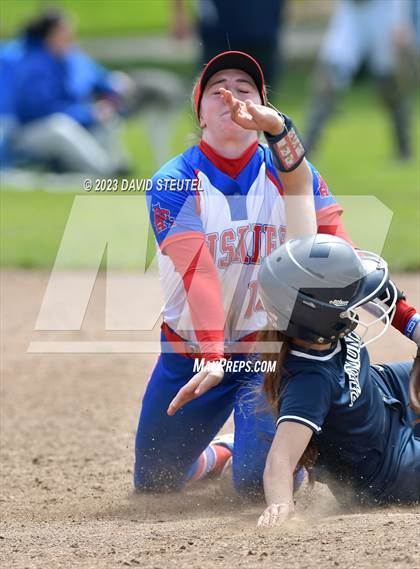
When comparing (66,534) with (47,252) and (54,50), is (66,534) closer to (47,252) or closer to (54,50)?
(47,252)

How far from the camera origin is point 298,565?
3098 millimetres

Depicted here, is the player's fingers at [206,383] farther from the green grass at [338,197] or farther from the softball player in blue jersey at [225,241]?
the green grass at [338,197]

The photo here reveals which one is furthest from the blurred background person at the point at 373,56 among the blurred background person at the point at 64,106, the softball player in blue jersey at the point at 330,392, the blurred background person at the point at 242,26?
the softball player in blue jersey at the point at 330,392

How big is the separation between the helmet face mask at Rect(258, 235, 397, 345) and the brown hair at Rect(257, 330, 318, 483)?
0.08 meters

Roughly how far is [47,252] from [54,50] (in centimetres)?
398

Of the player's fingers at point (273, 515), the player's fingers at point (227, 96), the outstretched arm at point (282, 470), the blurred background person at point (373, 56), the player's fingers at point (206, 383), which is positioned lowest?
the blurred background person at point (373, 56)

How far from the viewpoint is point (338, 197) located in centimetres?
1020

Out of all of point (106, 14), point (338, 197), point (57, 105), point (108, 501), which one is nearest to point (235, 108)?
point (108, 501)

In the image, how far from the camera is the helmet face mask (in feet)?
12.1

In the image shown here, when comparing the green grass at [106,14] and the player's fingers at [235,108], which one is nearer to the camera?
the player's fingers at [235,108]

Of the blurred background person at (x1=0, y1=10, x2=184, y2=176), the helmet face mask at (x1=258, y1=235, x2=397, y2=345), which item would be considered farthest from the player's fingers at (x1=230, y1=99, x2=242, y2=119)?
the blurred background person at (x1=0, y1=10, x2=184, y2=176)

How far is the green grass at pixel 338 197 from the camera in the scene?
873 cm

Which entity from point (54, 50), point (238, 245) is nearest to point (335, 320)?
point (238, 245)

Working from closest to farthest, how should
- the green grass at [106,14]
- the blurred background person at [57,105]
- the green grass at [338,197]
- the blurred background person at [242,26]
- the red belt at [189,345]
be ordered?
the red belt at [189,345]
the green grass at [338,197]
the blurred background person at [242,26]
the blurred background person at [57,105]
the green grass at [106,14]
